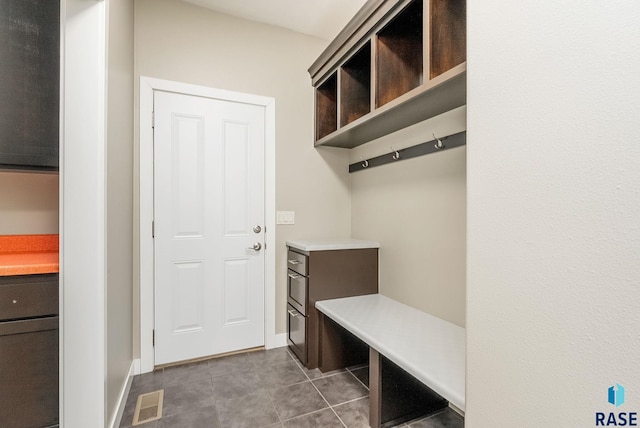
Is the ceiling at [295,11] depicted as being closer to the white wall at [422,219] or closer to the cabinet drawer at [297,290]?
the white wall at [422,219]

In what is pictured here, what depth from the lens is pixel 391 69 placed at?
6.08 ft

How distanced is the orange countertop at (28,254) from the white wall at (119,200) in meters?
0.29

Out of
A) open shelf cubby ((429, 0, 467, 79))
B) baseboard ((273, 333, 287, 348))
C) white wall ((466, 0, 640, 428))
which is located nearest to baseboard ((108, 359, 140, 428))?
baseboard ((273, 333, 287, 348))

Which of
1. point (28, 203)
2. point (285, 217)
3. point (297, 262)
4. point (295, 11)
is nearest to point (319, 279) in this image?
point (297, 262)

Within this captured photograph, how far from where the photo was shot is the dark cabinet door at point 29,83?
1440 millimetres

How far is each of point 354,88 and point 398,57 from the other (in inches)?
19.9

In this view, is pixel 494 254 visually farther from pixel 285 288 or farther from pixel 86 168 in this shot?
pixel 285 288

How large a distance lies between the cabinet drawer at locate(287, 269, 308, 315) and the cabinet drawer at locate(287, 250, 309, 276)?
0.04m

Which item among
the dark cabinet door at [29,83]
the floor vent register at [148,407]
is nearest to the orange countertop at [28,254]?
the dark cabinet door at [29,83]

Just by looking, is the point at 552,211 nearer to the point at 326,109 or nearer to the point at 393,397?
the point at 393,397

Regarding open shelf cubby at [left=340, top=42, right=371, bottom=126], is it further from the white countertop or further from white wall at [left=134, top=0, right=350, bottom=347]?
the white countertop

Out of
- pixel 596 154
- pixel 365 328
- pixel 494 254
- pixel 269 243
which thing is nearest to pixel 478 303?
pixel 494 254

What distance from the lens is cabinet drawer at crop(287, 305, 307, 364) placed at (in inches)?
88.4

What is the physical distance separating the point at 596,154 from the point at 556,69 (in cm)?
24
